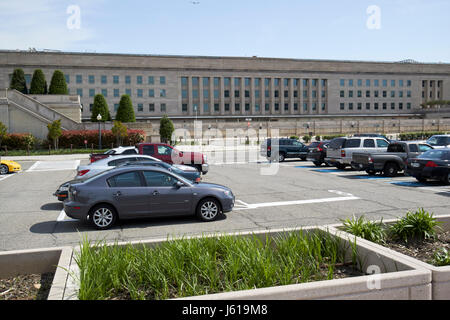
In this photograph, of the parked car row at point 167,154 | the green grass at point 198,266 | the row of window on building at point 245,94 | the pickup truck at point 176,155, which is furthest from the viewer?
the row of window on building at point 245,94

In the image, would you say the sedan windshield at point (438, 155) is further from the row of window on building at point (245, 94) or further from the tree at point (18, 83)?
Result: the row of window on building at point (245, 94)

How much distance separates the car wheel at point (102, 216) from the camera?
10656mm

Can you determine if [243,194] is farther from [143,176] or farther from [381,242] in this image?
[381,242]

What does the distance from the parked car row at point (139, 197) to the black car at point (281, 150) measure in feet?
70.0

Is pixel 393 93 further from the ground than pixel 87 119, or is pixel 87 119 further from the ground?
pixel 393 93

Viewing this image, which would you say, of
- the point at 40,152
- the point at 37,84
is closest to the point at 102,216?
the point at 40,152

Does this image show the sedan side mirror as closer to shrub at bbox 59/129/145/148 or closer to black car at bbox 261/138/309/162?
black car at bbox 261/138/309/162

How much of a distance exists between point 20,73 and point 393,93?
8918cm

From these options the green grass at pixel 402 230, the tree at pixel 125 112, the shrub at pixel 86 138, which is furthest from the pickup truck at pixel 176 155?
the tree at pixel 125 112

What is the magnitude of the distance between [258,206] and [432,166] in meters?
9.00

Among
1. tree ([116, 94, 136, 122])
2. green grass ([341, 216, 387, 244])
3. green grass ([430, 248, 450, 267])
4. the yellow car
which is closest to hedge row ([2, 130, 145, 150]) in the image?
tree ([116, 94, 136, 122])

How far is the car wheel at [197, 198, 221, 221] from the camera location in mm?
11352

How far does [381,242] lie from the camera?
691 cm
